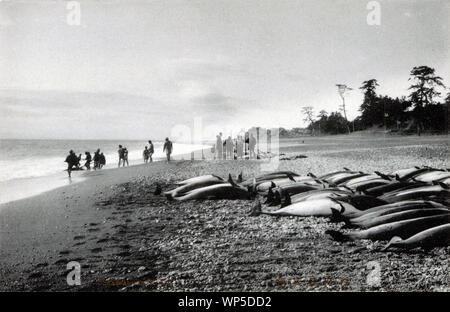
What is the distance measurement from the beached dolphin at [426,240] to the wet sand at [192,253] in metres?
0.11

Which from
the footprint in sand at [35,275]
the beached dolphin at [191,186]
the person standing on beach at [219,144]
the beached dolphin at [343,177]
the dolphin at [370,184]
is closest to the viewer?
the footprint in sand at [35,275]

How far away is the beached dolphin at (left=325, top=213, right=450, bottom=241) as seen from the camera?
4.96 m

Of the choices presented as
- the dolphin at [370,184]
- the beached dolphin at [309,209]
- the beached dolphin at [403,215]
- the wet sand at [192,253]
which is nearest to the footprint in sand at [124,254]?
the wet sand at [192,253]

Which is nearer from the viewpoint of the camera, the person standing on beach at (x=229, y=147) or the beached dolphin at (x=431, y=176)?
the beached dolphin at (x=431, y=176)

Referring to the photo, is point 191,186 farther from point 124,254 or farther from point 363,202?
point 363,202

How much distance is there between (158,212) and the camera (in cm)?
770

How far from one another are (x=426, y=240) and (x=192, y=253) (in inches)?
135

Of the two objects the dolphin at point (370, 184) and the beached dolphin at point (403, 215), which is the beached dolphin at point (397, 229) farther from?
the dolphin at point (370, 184)

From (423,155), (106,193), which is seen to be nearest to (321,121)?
(423,155)

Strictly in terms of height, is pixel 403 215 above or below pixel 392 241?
above

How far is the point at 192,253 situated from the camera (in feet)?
16.0

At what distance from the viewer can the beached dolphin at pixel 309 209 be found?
6.53 metres

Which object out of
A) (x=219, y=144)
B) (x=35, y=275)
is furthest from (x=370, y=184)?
(x=219, y=144)
